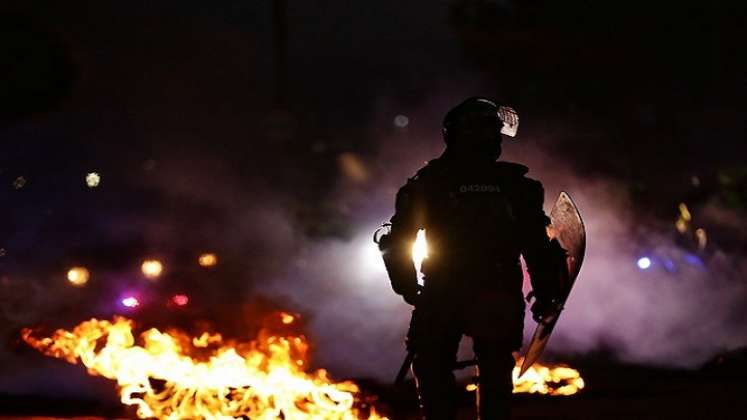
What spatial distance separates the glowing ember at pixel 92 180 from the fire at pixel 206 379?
8.09 m

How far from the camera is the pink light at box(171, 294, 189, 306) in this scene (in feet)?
36.3

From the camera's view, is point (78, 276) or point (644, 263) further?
point (644, 263)

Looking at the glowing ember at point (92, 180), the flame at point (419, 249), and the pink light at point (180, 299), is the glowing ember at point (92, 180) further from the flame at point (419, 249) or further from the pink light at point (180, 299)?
the flame at point (419, 249)

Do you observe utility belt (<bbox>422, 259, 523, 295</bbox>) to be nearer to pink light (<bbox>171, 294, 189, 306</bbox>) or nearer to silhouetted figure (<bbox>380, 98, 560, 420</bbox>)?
silhouetted figure (<bbox>380, 98, 560, 420</bbox>)

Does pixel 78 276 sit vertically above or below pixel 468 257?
above

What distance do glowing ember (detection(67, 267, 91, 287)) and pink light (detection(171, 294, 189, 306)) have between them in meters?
1.43

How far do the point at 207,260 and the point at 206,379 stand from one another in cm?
853

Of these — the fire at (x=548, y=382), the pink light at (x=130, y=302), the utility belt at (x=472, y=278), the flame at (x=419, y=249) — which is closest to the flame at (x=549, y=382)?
the fire at (x=548, y=382)

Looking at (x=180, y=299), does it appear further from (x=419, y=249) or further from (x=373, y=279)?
(x=419, y=249)

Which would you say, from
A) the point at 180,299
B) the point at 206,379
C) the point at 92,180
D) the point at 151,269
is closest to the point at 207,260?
the point at 151,269

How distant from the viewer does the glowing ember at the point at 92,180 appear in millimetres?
13500

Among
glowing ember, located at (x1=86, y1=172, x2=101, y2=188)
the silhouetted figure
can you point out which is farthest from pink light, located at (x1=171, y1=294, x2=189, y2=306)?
the silhouetted figure

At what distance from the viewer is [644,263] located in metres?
11.8

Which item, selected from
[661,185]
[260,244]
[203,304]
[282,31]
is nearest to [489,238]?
[282,31]
